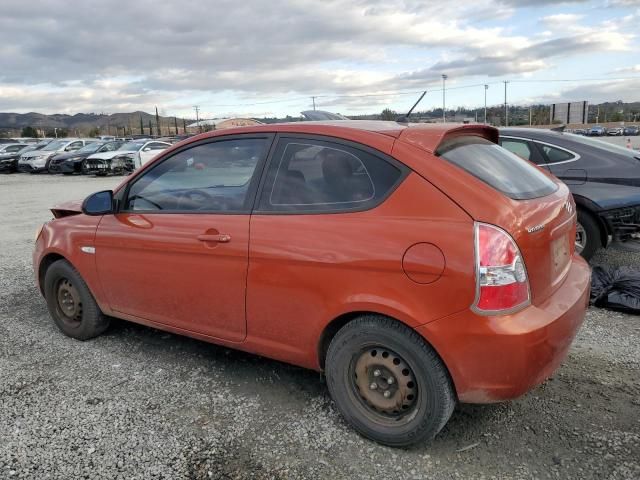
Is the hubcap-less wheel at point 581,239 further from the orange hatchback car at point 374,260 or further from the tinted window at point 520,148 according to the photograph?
the orange hatchback car at point 374,260

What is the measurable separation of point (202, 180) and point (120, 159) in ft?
67.9

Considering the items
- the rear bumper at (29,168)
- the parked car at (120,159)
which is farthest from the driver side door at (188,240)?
the rear bumper at (29,168)

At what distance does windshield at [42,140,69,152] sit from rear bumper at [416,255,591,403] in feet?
94.7

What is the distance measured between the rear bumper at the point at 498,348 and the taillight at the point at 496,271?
58 mm

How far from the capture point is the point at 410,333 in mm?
2586

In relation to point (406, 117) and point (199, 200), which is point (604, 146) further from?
point (199, 200)

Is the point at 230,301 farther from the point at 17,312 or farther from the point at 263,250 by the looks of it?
the point at 17,312

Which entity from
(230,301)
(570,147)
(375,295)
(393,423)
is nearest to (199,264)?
(230,301)

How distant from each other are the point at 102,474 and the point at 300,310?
1.27 metres

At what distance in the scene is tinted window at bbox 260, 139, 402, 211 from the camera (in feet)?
9.00

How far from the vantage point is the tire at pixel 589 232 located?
5621 mm

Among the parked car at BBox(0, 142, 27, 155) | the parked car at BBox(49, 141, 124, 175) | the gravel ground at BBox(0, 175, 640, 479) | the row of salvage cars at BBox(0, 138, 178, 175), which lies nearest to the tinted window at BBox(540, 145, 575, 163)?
the gravel ground at BBox(0, 175, 640, 479)

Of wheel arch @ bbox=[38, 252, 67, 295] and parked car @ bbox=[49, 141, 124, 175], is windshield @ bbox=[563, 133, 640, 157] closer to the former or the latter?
wheel arch @ bbox=[38, 252, 67, 295]

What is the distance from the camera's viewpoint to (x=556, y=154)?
5.91 m
